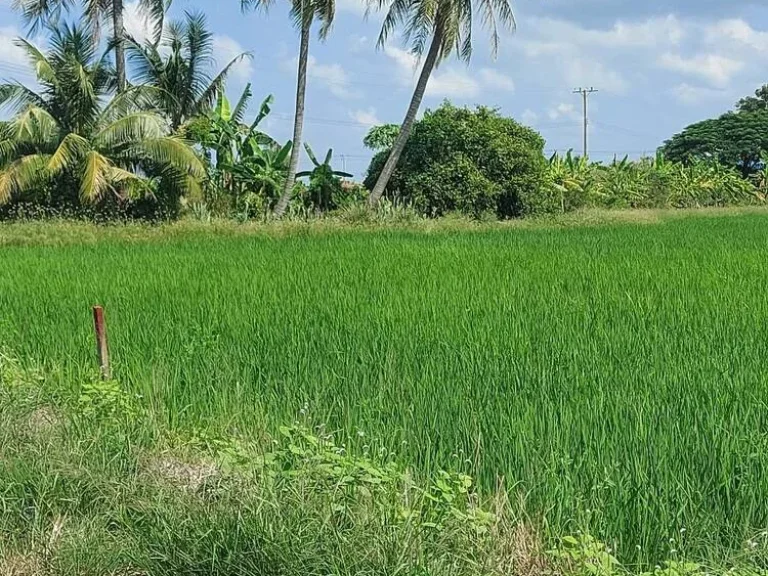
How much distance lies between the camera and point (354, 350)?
4156 millimetres

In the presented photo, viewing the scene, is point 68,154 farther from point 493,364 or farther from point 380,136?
Result: point 380,136

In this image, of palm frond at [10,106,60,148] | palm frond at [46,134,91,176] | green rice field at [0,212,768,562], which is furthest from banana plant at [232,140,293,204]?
green rice field at [0,212,768,562]

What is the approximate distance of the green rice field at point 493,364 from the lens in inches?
92.0

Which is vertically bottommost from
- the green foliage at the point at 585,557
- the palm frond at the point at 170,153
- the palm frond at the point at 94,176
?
the green foliage at the point at 585,557

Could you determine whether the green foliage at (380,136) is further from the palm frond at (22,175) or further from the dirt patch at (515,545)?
the dirt patch at (515,545)

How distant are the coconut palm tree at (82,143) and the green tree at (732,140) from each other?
32.5 metres

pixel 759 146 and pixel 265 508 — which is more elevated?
pixel 759 146

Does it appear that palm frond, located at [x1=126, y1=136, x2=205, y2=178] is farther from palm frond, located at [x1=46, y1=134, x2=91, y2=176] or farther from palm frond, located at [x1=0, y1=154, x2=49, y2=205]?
palm frond, located at [x1=0, y1=154, x2=49, y2=205]

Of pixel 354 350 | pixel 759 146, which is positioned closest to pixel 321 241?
pixel 354 350

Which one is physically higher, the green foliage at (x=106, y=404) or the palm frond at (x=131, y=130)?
the palm frond at (x=131, y=130)

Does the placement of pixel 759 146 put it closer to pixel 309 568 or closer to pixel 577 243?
pixel 577 243

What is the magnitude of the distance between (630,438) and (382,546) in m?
1.02

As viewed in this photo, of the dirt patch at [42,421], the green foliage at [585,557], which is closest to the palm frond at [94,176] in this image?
the dirt patch at [42,421]

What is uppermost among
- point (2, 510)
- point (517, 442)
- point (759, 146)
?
point (759, 146)
